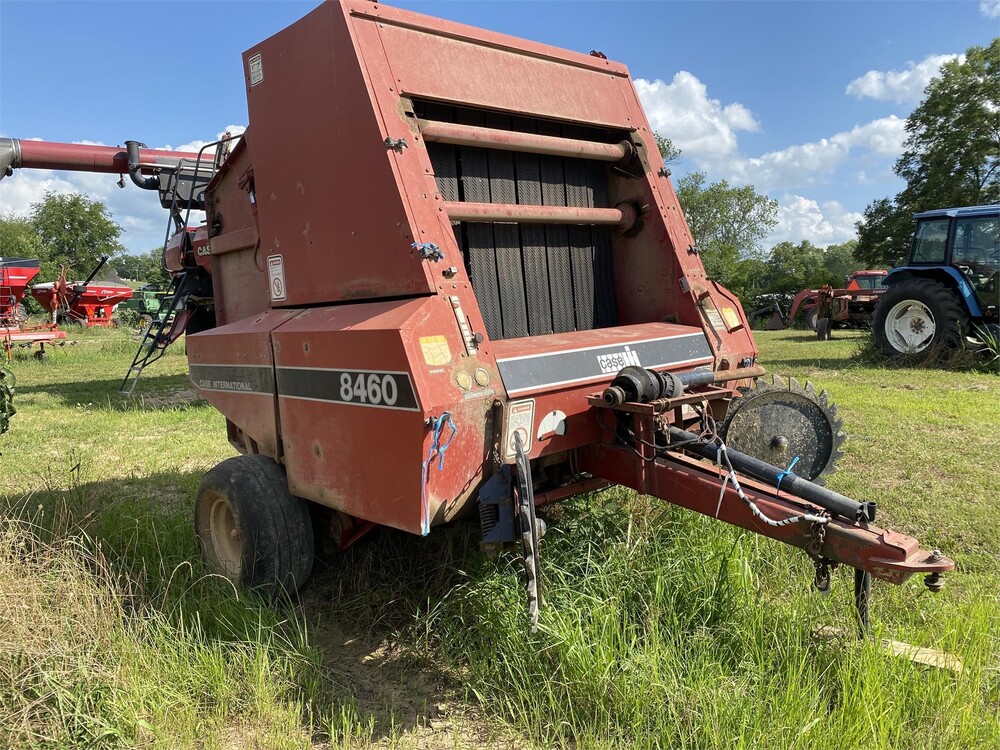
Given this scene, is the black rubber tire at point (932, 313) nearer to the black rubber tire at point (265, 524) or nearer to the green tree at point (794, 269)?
the black rubber tire at point (265, 524)

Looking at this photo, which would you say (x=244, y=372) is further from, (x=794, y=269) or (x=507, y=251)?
(x=794, y=269)

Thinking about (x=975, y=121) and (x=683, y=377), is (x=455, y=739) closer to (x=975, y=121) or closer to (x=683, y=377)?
(x=683, y=377)

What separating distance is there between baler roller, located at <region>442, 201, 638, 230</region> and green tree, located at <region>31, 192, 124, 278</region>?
161 feet

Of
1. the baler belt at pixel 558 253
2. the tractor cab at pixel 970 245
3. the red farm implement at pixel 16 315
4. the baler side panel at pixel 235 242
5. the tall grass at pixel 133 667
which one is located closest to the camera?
the tall grass at pixel 133 667

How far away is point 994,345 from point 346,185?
1027 centimetres

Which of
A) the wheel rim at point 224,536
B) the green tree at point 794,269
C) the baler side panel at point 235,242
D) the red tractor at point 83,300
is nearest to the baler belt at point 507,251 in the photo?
the baler side panel at point 235,242

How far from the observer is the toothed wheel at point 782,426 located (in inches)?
138

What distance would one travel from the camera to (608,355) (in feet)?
10.2

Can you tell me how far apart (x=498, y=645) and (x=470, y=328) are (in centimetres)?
121

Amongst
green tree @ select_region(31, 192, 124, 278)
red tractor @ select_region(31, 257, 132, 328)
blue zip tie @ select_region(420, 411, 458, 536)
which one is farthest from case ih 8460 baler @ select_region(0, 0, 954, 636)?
green tree @ select_region(31, 192, 124, 278)

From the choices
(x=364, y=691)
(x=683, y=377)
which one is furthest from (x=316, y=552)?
(x=683, y=377)

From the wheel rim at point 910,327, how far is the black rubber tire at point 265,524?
1051cm

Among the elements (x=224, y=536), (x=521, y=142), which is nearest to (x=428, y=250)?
(x=521, y=142)

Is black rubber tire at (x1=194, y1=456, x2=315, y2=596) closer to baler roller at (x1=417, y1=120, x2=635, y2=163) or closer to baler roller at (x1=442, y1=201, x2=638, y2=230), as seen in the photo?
baler roller at (x1=442, y1=201, x2=638, y2=230)
